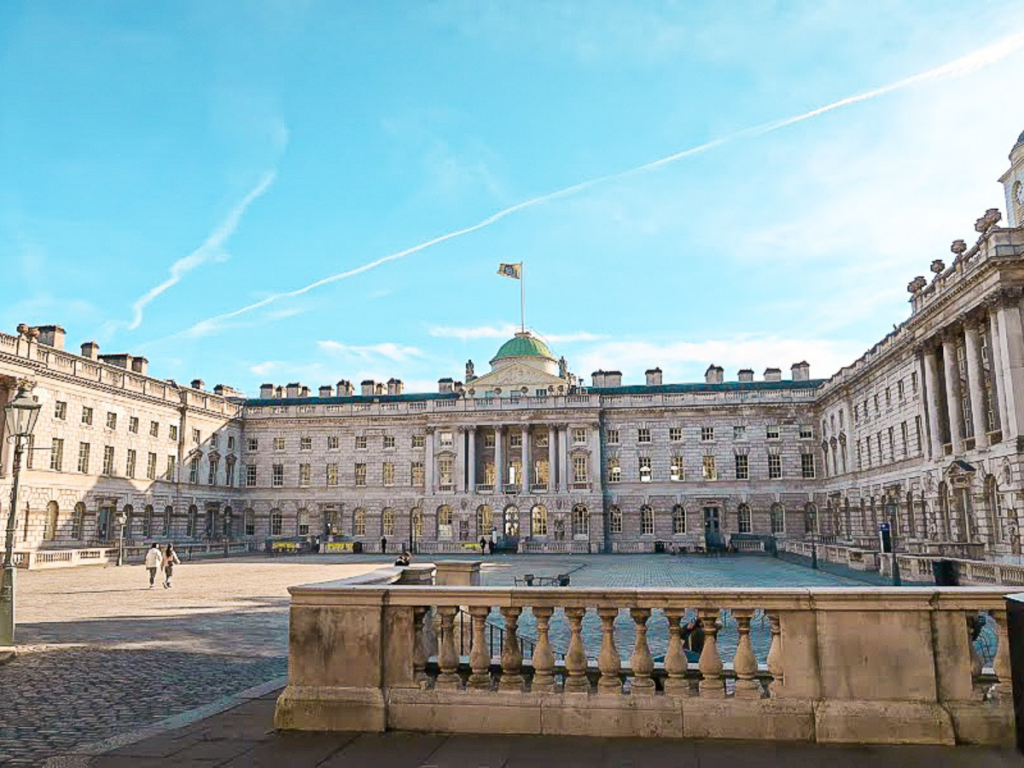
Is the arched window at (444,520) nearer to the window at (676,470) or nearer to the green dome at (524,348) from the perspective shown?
the green dome at (524,348)

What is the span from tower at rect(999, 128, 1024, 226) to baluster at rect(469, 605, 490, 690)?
48970mm

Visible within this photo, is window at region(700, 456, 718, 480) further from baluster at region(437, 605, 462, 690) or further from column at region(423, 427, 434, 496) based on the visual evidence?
baluster at region(437, 605, 462, 690)

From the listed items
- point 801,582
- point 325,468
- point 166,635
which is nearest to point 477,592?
point 166,635

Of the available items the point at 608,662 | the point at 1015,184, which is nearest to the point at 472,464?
the point at 1015,184

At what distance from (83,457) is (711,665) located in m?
55.4

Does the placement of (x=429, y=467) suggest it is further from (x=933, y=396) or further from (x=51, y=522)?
(x=933, y=396)

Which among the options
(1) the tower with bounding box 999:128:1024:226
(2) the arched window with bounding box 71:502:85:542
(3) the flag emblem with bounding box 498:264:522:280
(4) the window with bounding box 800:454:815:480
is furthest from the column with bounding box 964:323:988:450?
(2) the arched window with bounding box 71:502:85:542

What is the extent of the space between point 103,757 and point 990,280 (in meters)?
34.7

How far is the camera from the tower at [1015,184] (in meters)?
44.9

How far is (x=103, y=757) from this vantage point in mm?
6305

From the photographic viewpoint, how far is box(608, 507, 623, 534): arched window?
66312mm

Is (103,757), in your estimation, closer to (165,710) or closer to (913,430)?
(165,710)

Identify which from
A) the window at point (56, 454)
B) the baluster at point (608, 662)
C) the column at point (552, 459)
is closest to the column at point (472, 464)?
the column at point (552, 459)

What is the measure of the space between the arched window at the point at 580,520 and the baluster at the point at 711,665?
60513 millimetres
